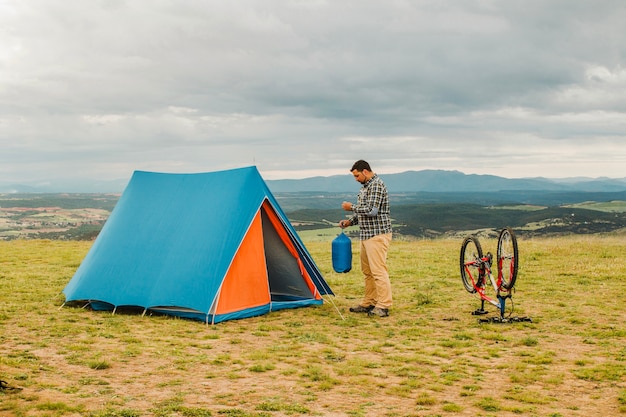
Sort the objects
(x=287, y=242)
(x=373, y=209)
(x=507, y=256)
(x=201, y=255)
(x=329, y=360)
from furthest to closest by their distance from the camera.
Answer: (x=287, y=242) < (x=201, y=255) < (x=373, y=209) < (x=507, y=256) < (x=329, y=360)

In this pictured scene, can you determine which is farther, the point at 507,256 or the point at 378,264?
the point at 378,264

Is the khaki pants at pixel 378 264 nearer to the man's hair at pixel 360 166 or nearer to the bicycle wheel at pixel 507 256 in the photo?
the man's hair at pixel 360 166

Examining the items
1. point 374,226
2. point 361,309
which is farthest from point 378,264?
point 361,309

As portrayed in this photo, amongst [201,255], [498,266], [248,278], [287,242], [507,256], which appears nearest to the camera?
[507,256]

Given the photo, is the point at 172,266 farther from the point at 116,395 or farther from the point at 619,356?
the point at 619,356

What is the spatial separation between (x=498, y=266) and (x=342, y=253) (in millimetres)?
2638

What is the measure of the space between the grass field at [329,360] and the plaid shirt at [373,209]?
5.06 ft

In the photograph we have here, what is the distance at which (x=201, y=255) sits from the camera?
997 centimetres

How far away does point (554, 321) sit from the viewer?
9562mm

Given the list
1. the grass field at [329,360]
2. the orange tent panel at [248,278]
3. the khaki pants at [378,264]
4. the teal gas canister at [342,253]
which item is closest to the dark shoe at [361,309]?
the grass field at [329,360]

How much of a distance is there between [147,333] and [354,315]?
3578mm

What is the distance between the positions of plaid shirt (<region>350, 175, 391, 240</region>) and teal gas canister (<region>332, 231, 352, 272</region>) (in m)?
0.34

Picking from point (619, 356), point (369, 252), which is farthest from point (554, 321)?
point (369, 252)

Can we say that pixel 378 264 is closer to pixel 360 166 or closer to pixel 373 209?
pixel 373 209
